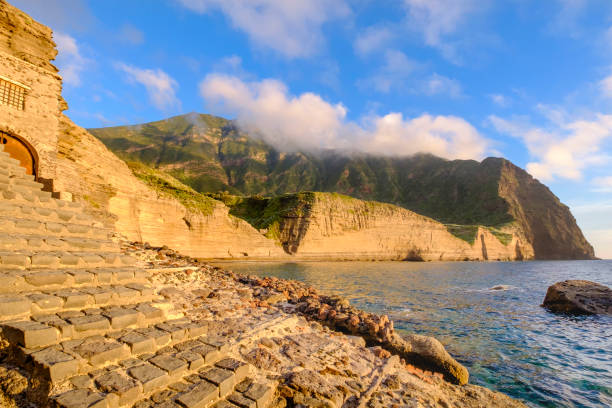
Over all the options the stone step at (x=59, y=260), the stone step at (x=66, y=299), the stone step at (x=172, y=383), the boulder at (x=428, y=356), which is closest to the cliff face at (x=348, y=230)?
the boulder at (x=428, y=356)

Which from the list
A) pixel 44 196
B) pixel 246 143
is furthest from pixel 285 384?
pixel 246 143

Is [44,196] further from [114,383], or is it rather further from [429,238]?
[429,238]

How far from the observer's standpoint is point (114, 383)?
8.77ft

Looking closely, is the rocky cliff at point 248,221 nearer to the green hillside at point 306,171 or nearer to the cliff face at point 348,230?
the cliff face at point 348,230

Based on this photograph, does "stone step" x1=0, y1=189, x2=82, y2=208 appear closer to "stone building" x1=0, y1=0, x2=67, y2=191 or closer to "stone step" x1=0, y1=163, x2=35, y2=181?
"stone step" x1=0, y1=163, x2=35, y2=181

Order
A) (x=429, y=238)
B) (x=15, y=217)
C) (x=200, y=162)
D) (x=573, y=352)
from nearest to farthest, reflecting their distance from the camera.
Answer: (x=15, y=217), (x=573, y=352), (x=429, y=238), (x=200, y=162)

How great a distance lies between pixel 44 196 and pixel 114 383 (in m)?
5.54

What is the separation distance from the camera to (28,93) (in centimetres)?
1008

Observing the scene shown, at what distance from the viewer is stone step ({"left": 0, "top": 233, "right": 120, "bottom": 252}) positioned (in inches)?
167

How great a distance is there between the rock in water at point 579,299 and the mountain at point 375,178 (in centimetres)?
9005

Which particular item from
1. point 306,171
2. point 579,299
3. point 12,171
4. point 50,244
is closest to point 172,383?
point 50,244

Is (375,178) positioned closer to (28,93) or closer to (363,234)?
(363,234)

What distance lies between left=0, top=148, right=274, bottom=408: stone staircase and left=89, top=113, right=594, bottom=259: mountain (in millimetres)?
100567

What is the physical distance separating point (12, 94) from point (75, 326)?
10.9 meters
